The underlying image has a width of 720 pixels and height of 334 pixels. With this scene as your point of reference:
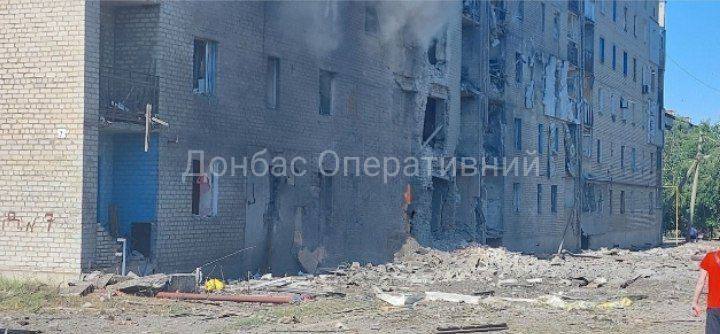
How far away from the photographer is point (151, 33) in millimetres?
17844

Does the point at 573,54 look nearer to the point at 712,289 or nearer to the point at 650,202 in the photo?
the point at 650,202

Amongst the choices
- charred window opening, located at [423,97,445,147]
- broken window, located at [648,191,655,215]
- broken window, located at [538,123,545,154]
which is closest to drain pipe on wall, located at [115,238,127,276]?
charred window opening, located at [423,97,445,147]

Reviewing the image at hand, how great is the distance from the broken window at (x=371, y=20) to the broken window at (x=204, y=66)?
271 inches

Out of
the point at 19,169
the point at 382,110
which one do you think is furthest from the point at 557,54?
the point at 19,169

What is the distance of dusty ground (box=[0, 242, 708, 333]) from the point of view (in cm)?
1329

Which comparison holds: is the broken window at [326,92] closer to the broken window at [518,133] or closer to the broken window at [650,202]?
the broken window at [518,133]

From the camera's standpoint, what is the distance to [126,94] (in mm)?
17344

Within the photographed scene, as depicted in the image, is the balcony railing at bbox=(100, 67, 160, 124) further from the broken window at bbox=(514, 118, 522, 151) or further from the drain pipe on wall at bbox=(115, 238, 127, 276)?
the broken window at bbox=(514, 118, 522, 151)

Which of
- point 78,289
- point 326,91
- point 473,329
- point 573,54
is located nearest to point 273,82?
point 326,91

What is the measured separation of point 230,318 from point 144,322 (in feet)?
4.20

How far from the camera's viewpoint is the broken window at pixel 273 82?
850 inches

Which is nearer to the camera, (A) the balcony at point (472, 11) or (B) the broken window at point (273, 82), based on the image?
(B) the broken window at point (273, 82)

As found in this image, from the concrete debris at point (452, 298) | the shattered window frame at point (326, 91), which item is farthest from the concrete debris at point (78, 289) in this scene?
the shattered window frame at point (326, 91)

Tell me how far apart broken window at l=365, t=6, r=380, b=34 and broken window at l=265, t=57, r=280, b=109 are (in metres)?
4.58
